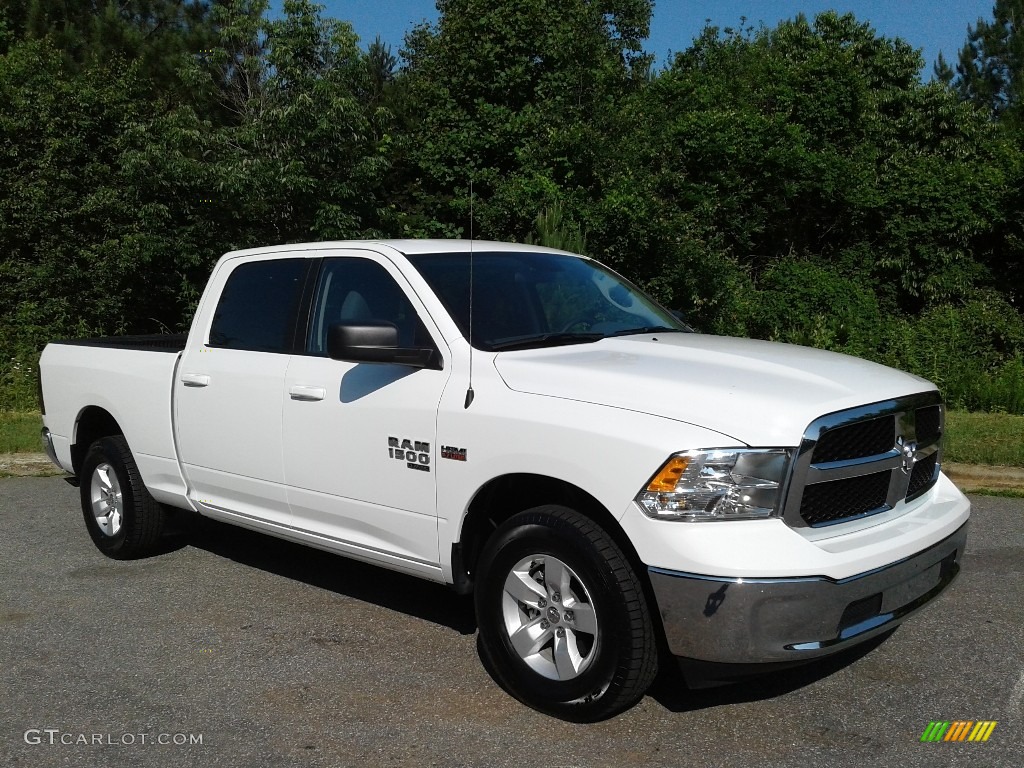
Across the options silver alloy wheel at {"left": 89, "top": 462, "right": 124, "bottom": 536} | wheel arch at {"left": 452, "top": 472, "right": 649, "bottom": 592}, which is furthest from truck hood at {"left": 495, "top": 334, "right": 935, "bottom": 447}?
silver alloy wheel at {"left": 89, "top": 462, "right": 124, "bottom": 536}

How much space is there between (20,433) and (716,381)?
930 cm

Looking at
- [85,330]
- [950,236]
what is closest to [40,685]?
[85,330]

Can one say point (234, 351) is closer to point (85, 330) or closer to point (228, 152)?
point (228, 152)

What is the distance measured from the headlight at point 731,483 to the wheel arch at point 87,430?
14.3 feet

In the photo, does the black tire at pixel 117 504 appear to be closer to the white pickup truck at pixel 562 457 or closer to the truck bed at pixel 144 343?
the white pickup truck at pixel 562 457

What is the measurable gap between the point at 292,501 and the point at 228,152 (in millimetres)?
15142

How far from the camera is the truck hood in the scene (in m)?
3.64

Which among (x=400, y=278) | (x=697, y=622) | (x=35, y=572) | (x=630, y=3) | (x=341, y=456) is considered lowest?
(x=35, y=572)

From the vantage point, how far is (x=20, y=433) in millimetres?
11000

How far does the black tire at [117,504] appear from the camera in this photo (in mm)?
6250

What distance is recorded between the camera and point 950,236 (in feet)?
67.2

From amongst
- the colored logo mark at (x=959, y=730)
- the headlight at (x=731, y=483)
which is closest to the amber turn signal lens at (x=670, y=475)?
the headlight at (x=731, y=483)
